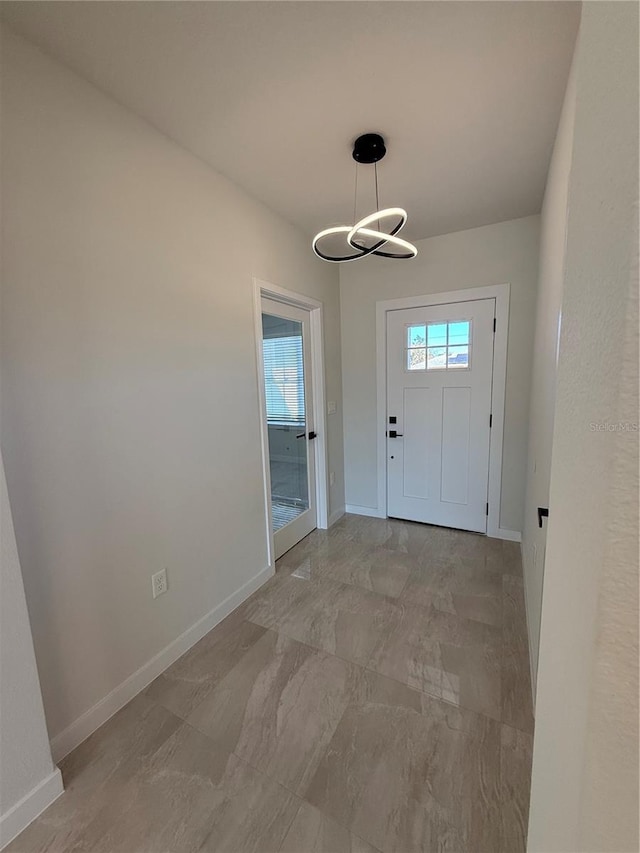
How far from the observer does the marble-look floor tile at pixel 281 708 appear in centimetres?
133

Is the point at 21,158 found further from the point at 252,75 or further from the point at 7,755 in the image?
the point at 7,755

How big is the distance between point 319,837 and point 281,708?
47 cm

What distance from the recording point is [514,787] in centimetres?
→ 121

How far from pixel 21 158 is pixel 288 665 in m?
2.32

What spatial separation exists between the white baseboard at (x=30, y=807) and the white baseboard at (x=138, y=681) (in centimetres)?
15

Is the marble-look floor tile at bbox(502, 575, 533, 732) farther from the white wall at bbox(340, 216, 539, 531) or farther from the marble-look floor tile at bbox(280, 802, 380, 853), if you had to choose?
the white wall at bbox(340, 216, 539, 531)

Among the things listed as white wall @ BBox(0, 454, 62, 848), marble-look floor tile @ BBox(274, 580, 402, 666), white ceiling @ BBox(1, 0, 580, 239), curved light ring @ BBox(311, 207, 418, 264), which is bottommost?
marble-look floor tile @ BBox(274, 580, 402, 666)

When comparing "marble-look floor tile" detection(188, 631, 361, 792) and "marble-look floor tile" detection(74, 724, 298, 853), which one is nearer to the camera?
"marble-look floor tile" detection(74, 724, 298, 853)

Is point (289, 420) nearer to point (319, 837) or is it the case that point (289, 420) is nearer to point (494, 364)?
point (494, 364)

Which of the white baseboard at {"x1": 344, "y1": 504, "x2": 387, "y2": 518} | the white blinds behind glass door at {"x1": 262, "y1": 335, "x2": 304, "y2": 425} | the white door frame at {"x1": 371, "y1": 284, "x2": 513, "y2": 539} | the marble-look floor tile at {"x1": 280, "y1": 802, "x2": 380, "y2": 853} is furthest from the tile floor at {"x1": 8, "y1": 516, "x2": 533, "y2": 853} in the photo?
the white blinds behind glass door at {"x1": 262, "y1": 335, "x2": 304, "y2": 425}

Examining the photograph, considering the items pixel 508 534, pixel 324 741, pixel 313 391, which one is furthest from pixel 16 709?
pixel 508 534

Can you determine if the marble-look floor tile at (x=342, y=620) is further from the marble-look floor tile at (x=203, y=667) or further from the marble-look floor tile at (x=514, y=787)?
the marble-look floor tile at (x=514, y=787)

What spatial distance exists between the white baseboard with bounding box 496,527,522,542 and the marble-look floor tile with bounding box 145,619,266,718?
2.05 metres

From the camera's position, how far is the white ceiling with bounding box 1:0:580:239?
1.14 metres
